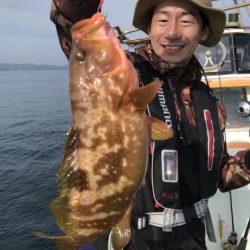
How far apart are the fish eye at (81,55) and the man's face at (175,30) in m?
1.15

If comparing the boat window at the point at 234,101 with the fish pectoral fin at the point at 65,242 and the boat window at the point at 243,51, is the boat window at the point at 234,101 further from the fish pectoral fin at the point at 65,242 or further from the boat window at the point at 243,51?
the fish pectoral fin at the point at 65,242

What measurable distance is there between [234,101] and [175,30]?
4234mm

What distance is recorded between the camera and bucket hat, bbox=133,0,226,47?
10.7 ft

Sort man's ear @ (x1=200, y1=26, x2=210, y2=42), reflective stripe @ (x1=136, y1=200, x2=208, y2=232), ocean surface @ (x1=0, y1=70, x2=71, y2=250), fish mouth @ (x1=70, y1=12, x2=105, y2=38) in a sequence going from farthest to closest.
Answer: ocean surface @ (x1=0, y1=70, x2=71, y2=250), man's ear @ (x1=200, y1=26, x2=210, y2=42), reflective stripe @ (x1=136, y1=200, x2=208, y2=232), fish mouth @ (x1=70, y1=12, x2=105, y2=38)

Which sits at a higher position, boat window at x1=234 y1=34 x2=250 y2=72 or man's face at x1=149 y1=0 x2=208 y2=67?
man's face at x1=149 y1=0 x2=208 y2=67

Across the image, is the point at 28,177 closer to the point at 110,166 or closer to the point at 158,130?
the point at 110,166

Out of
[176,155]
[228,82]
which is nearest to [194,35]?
[176,155]

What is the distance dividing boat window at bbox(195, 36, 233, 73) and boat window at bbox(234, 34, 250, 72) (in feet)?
0.52

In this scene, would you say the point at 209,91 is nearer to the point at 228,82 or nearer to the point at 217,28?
the point at 217,28

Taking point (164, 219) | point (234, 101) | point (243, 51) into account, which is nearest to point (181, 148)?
point (164, 219)

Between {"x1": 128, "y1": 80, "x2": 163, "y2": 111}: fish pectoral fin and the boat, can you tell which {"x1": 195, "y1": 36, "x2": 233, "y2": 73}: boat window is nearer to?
the boat

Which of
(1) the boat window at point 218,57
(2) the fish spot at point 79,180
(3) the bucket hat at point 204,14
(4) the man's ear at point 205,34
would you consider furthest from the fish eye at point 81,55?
(1) the boat window at point 218,57

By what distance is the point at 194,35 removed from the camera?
10.9 feet

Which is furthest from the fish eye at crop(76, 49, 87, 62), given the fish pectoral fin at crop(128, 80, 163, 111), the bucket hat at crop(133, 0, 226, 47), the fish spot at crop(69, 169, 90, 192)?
the bucket hat at crop(133, 0, 226, 47)
